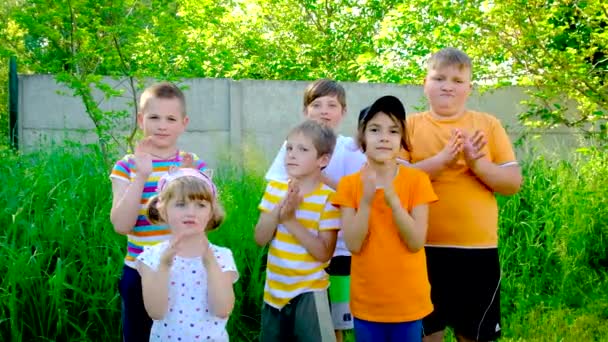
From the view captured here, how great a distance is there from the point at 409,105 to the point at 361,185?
19.8 ft

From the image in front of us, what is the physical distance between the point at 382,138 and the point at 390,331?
79 cm

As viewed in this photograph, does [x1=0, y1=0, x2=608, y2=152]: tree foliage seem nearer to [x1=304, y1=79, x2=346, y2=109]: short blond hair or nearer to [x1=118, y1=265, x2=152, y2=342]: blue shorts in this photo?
[x1=304, y1=79, x2=346, y2=109]: short blond hair

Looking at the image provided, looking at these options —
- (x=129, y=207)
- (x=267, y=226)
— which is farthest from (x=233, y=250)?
(x=129, y=207)

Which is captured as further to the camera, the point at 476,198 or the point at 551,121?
the point at 551,121

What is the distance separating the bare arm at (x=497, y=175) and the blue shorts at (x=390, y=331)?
679 millimetres

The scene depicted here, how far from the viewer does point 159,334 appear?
7.90ft

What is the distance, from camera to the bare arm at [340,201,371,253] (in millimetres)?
2668

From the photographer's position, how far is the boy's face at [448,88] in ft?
9.76

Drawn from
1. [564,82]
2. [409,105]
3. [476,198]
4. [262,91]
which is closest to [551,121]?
[564,82]

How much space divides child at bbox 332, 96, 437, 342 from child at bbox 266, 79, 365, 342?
1.48 ft

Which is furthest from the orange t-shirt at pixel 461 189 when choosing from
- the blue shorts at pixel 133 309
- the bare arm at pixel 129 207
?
the blue shorts at pixel 133 309

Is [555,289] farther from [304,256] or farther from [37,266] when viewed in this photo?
[37,266]

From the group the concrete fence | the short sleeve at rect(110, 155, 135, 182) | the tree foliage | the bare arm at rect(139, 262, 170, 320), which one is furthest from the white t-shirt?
the concrete fence

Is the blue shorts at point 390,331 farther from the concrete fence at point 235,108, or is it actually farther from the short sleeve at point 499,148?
the concrete fence at point 235,108
